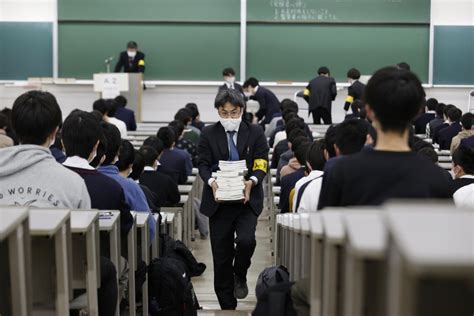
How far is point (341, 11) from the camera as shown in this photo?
51.2ft

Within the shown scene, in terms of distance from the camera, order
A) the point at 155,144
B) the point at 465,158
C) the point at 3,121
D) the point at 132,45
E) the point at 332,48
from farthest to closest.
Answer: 1. the point at 332,48
2. the point at 132,45
3. the point at 3,121
4. the point at 155,144
5. the point at 465,158

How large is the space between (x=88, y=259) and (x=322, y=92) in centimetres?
1146

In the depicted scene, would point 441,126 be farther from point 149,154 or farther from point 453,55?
point 149,154

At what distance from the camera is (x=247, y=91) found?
1362cm

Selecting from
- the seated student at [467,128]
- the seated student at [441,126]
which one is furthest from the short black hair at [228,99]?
the seated student at [441,126]

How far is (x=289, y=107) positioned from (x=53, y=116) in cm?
797

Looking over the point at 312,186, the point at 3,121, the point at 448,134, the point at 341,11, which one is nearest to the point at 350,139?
the point at 312,186

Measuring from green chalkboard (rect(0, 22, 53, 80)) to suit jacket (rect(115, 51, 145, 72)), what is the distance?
1.43 metres

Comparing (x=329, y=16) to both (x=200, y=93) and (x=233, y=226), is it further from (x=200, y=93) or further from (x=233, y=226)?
(x=233, y=226)

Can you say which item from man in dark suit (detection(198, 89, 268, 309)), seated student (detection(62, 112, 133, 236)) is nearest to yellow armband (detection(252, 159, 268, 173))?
man in dark suit (detection(198, 89, 268, 309))

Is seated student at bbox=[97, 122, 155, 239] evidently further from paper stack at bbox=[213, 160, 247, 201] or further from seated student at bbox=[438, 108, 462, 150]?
seated student at bbox=[438, 108, 462, 150]

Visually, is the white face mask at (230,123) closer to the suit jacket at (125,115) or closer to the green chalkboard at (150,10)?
the suit jacket at (125,115)

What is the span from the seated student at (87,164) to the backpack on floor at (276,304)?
3.27ft

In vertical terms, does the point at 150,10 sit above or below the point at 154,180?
above
